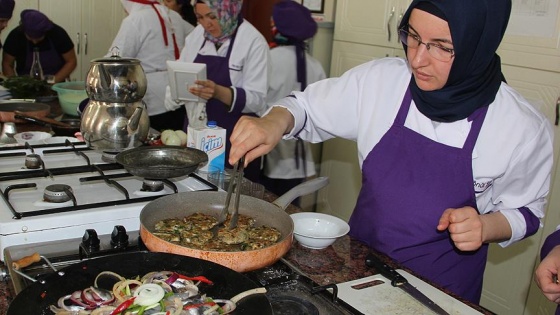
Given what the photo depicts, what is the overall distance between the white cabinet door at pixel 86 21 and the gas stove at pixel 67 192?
381 cm

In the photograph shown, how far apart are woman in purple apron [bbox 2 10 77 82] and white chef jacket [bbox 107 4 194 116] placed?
4.41ft

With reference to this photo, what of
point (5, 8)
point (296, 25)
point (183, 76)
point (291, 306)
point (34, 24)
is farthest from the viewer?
point (34, 24)

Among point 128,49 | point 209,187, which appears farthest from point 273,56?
point 209,187

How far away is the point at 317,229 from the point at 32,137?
1.18 meters

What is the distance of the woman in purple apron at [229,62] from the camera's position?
293cm

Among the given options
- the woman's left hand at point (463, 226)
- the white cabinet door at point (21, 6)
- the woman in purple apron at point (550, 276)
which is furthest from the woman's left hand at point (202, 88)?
the white cabinet door at point (21, 6)

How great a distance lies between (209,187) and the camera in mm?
1552

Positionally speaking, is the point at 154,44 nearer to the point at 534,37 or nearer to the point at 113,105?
the point at 113,105

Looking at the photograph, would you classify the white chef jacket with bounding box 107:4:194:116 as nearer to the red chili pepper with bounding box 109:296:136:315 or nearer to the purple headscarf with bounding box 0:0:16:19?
the purple headscarf with bounding box 0:0:16:19

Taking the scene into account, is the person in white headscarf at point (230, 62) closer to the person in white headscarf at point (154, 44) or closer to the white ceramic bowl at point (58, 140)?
the person in white headscarf at point (154, 44)

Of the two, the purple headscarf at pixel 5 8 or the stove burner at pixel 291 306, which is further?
the purple headscarf at pixel 5 8

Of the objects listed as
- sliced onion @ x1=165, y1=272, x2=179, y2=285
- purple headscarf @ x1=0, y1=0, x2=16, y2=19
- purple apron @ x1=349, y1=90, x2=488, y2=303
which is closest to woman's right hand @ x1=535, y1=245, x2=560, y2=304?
purple apron @ x1=349, y1=90, x2=488, y2=303

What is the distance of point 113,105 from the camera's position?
1.69 m

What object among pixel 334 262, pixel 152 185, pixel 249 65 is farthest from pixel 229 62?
pixel 334 262
